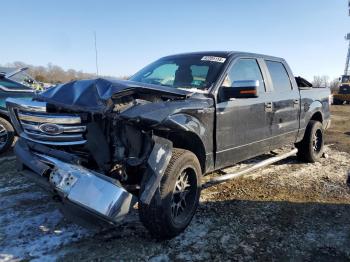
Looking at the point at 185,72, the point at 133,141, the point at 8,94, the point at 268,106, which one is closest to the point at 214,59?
the point at 185,72

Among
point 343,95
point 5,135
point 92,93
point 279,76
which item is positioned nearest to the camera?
point 92,93

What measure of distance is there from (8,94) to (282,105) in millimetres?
5348

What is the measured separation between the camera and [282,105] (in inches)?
218

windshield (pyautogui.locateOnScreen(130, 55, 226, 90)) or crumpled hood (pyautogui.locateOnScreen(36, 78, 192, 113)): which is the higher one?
windshield (pyautogui.locateOnScreen(130, 55, 226, 90))

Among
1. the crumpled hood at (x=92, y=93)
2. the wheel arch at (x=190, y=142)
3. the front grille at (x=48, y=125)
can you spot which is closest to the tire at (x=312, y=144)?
the wheel arch at (x=190, y=142)

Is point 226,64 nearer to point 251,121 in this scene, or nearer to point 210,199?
point 251,121

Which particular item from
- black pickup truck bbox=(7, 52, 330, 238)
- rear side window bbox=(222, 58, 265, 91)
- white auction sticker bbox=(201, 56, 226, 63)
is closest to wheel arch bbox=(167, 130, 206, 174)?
black pickup truck bbox=(7, 52, 330, 238)

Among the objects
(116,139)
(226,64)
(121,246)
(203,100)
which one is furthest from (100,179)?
(226,64)

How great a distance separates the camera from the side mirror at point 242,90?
13.0 feet

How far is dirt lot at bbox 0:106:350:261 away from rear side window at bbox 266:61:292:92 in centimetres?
148

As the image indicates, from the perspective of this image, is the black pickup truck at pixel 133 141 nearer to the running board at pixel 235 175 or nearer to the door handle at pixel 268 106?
the running board at pixel 235 175

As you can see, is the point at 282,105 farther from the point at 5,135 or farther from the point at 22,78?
the point at 22,78

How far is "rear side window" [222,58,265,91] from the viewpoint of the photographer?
15.0 feet

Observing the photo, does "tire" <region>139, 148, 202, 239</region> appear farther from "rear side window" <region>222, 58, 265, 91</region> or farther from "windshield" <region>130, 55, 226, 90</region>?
"rear side window" <region>222, 58, 265, 91</region>
